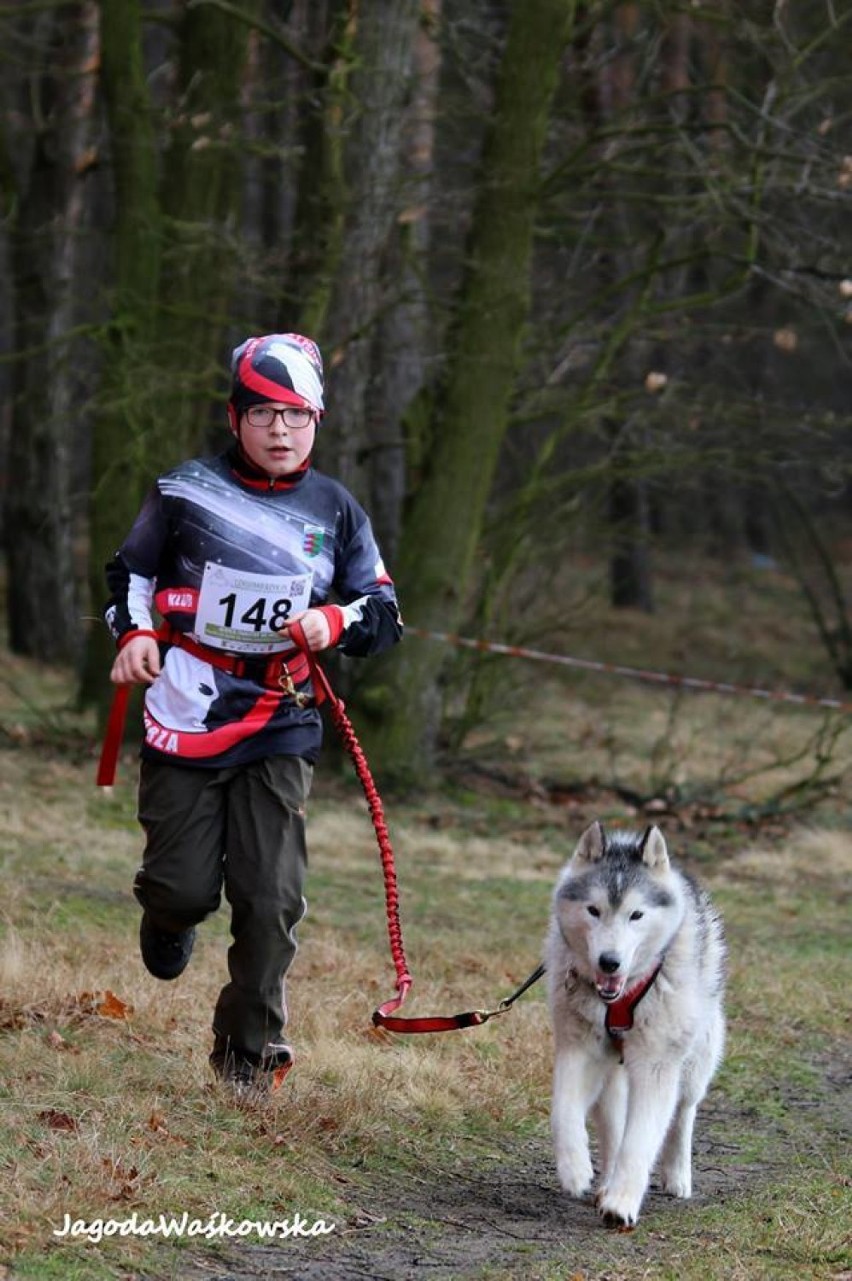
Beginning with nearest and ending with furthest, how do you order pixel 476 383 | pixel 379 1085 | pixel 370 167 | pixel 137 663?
pixel 137 663, pixel 379 1085, pixel 370 167, pixel 476 383

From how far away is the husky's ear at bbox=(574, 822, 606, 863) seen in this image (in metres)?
5.32

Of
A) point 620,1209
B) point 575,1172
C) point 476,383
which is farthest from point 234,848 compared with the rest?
point 476,383

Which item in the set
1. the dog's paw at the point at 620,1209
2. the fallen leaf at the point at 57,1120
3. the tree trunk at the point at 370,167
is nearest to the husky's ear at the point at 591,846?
the dog's paw at the point at 620,1209

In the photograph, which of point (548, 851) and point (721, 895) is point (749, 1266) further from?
point (548, 851)

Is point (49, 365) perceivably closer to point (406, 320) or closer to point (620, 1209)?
point (406, 320)

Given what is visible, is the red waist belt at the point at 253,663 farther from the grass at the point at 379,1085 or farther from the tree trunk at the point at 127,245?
the tree trunk at the point at 127,245

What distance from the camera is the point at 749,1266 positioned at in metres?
4.68

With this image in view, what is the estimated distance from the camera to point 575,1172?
16.4 ft

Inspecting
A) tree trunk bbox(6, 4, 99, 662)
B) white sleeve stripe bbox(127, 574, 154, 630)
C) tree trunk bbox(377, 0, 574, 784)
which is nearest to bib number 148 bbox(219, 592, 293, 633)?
white sleeve stripe bbox(127, 574, 154, 630)

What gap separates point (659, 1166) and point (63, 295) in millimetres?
15242

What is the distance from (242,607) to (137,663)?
371 millimetres

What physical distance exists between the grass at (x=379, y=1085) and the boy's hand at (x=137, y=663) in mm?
1239

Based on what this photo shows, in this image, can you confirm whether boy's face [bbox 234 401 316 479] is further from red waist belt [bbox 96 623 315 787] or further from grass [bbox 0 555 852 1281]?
grass [bbox 0 555 852 1281]

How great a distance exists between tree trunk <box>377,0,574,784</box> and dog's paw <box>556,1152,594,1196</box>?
8.23 meters
